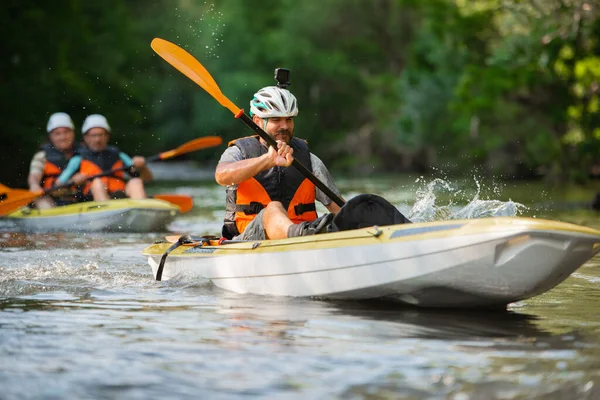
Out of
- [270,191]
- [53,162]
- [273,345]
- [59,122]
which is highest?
[59,122]

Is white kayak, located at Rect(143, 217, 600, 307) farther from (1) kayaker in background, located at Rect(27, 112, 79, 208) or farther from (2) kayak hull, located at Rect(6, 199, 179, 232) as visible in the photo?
(1) kayaker in background, located at Rect(27, 112, 79, 208)

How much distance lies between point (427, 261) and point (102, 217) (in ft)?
25.0

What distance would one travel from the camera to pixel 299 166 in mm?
7406

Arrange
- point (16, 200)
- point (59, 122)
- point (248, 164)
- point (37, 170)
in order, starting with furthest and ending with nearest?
point (37, 170), point (59, 122), point (16, 200), point (248, 164)

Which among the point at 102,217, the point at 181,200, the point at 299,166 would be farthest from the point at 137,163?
the point at 299,166

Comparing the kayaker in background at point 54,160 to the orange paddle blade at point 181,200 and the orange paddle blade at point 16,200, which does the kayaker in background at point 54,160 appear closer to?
the orange paddle blade at point 16,200

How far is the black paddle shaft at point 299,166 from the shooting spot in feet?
24.2

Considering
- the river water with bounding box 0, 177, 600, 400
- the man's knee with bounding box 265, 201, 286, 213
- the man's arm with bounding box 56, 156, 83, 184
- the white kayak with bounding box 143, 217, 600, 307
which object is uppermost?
the man's arm with bounding box 56, 156, 83, 184

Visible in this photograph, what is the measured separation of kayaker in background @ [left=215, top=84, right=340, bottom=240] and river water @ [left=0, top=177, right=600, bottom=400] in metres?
0.54

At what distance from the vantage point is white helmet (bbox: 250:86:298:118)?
24.5 ft

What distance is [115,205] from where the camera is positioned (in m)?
13.0

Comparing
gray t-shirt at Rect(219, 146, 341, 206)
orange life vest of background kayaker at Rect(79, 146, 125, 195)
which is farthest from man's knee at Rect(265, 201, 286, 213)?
orange life vest of background kayaker at Rect(79, 146, 125, 195)

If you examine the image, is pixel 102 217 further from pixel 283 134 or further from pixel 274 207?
pixel 274 207

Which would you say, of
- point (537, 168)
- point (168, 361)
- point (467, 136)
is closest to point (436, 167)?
point (467, 136)
